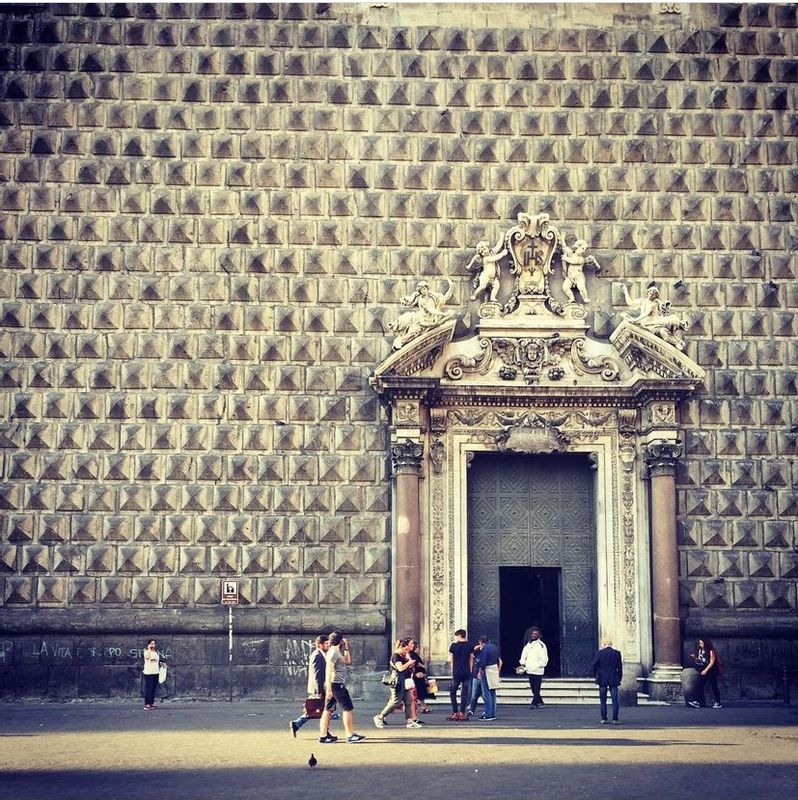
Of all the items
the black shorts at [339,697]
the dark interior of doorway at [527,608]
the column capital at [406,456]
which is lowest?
the black shorts at [339,697]

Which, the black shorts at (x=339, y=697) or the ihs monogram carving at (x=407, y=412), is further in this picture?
the ihs monogram carving at (x=407, y=412)

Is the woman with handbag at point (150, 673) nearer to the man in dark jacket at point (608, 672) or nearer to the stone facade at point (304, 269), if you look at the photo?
the stone facade at point (304, 269)

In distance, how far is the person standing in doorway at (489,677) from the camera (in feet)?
66.3

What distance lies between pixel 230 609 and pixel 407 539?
3.41 m

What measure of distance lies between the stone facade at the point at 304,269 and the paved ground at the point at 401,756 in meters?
2.45

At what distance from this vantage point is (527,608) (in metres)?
23.8

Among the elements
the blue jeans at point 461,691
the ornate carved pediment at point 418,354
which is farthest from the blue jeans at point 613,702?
the ornate carved pediment at point 418,354

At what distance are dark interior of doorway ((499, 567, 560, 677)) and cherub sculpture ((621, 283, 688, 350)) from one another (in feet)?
15.8

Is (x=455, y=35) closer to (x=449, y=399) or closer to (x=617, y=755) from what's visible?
(x=449, y=399)

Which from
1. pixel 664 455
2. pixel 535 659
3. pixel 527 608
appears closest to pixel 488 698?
pixel 535 659

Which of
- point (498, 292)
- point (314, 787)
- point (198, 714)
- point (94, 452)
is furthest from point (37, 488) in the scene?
point (314, 787)

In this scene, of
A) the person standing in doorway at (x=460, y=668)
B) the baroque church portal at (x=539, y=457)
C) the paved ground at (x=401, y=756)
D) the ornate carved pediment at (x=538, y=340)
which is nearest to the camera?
the paved ground at (x=401, y=756)

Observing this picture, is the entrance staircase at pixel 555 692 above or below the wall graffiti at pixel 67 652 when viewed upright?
below

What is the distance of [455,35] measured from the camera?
2422 centimetres
